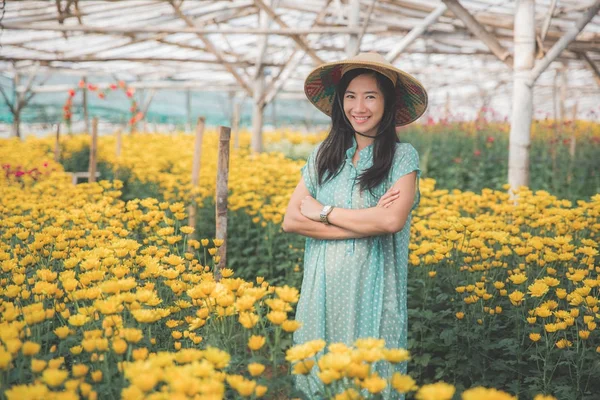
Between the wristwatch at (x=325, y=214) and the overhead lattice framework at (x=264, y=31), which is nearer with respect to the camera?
the wristwatch at (x=325, y=214)

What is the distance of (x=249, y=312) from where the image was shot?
1.25 metres

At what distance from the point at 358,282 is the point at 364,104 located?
593mm

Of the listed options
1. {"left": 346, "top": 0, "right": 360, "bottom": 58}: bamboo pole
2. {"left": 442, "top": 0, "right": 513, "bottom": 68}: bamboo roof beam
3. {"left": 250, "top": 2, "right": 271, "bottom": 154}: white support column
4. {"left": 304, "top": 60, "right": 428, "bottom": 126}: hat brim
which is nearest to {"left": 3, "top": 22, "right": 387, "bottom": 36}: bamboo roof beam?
{"left": 346, "top": 0, "right": 360, "bottom": 58}: bamboo pole

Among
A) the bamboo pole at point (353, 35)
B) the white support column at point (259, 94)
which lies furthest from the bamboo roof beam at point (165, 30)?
the white support column at point (259, 94)

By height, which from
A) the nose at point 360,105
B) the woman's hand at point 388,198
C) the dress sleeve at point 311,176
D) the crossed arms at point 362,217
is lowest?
the crossed arms at point 362,217

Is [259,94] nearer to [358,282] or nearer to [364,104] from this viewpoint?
[364,104]

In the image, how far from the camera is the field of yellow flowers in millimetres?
975

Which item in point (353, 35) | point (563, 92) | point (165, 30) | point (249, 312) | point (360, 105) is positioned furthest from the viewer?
point (563, 92)

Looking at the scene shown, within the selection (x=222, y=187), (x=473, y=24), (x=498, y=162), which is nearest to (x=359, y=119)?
(x=222, y=187)

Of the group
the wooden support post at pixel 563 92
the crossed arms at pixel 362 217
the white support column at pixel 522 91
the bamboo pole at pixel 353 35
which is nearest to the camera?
the crossed arms at pixel 362 217

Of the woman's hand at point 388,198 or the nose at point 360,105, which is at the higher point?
the nose at point 360,105

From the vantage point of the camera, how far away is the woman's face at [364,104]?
1.75 meters

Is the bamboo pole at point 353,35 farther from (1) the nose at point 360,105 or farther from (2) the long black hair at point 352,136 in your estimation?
(1) the nose at point 360,105

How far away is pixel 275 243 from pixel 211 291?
7.50 feet
